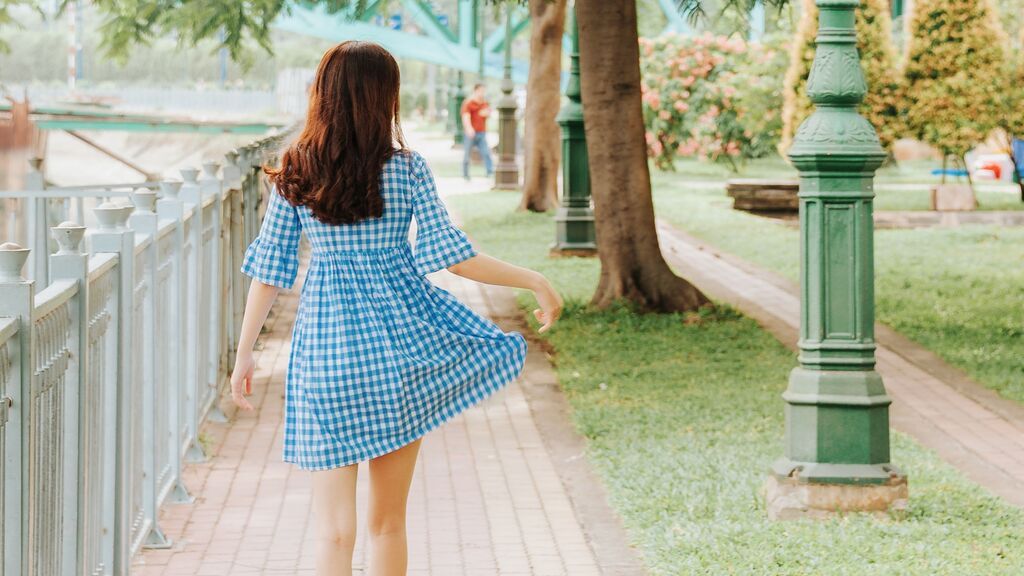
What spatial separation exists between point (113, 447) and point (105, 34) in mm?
9453

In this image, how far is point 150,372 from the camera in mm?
5516

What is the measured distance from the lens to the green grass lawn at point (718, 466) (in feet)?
17.2

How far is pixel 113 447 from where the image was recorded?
4.63m

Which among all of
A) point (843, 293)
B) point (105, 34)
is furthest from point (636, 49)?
point (843, 293)

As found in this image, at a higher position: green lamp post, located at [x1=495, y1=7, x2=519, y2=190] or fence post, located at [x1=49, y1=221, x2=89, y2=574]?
green lamp post, located at [x1=495, y1=7, x2=519, y2=190]

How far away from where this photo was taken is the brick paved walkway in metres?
7.07

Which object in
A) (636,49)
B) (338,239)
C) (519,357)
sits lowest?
(519,357)

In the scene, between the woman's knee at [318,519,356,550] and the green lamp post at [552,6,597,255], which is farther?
the green lamp post at [552,6,597,255]

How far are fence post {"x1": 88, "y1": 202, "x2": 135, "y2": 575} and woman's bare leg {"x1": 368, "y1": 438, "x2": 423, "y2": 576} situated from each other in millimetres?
994

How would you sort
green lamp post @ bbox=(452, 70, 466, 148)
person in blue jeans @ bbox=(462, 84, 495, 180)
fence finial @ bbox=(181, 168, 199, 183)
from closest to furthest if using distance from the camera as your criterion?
fence finial @ bbox=(181, 168, 199, 183)
person in blue jeans @ bbox=(462, 84, 495, 180)
green lamp post @ bbox=(452, 70, 466, 148)

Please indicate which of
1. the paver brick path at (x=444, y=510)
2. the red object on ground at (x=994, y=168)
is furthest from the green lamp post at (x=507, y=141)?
the paver brick path at (x=444, y=510)

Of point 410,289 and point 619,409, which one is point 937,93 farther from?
point 410,289

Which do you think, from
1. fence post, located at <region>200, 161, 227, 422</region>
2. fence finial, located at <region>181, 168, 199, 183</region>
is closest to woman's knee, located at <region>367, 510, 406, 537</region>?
fence finial, located at <region>181, 168, 199, 183</region>

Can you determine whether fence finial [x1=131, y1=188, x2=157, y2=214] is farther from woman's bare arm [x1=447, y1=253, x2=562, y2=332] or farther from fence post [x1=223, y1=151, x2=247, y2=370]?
fence post [x1=223, y1=151, x2=247, y2=370]
